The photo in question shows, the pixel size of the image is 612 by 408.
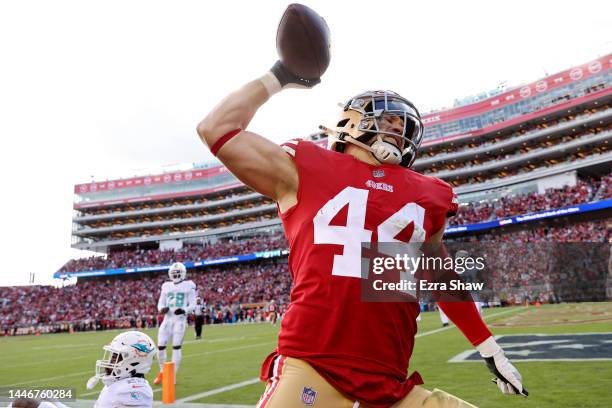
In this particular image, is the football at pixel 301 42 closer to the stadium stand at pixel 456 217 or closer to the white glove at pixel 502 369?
the white glove at pixel 502 369

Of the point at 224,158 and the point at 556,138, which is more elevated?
the point at 556,138

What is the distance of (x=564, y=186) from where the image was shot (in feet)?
136

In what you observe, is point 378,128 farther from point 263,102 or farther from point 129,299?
point 129,299

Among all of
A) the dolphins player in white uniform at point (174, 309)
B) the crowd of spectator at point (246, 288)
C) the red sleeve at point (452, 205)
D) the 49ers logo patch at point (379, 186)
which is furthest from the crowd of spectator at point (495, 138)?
the 49ers logo patch at point (379, 186)

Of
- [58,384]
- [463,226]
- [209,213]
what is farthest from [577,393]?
[209,213]

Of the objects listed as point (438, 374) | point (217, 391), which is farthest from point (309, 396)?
point (438, 374)

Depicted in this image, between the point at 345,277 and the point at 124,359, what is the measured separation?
2531 millimetres

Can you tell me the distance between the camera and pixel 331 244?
1.97m

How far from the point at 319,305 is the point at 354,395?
0.36 metres

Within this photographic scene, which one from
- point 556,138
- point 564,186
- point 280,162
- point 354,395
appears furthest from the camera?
point 556,138

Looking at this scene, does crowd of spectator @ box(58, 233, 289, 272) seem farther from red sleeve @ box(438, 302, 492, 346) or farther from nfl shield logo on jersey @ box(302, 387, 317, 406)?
nfl shield logo on jersey @ box(302, 387, 317, 406)

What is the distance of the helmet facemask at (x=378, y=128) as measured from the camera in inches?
89.0

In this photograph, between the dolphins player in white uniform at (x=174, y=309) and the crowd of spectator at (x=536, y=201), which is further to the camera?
the crowd of spectator at (x=536, y=201)

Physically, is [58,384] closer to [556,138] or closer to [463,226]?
[463,226]
